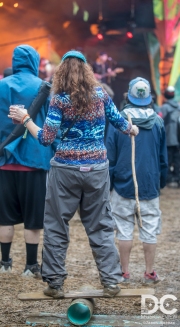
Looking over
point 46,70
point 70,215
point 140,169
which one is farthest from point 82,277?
point 46,70

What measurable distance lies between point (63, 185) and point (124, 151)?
1261 mm

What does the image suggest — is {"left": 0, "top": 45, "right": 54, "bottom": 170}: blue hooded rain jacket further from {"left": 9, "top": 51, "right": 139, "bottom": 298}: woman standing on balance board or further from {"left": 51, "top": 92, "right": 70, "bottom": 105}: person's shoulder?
{"left": 51, "top": 92, "right": 70, "bottom": 105}: person's shoulder

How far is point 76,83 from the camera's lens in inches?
161

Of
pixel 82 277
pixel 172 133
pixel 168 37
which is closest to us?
pixel 82 277

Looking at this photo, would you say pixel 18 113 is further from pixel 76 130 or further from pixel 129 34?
pixel 129 34

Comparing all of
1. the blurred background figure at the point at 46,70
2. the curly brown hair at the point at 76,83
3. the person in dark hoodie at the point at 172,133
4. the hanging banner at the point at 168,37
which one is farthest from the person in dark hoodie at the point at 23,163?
the hanging banner at the point at 168,37

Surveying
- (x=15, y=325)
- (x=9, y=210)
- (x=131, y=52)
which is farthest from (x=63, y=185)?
(x=131, y=52)

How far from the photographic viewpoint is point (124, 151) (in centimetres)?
532

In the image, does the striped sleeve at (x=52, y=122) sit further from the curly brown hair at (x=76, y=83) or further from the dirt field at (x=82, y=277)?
the dirt field at (x=82, y=277)

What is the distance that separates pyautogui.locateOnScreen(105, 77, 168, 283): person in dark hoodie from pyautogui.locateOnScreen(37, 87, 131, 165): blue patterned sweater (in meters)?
1.10

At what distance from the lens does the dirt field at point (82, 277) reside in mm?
4559

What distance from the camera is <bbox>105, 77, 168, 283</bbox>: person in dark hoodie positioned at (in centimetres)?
531

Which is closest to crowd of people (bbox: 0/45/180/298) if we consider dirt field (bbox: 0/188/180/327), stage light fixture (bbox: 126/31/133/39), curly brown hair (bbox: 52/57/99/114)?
curly brown hair (bbox: 52/57/99/114)

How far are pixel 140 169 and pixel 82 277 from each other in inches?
44.6
